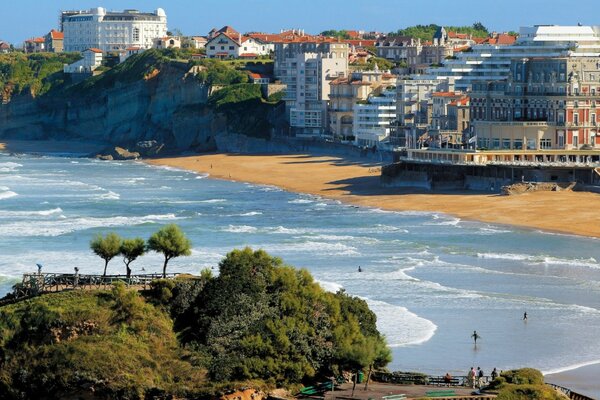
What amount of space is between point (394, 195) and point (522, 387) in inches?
2220

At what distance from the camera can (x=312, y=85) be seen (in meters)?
130

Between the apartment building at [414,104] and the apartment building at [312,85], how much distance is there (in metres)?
12.0

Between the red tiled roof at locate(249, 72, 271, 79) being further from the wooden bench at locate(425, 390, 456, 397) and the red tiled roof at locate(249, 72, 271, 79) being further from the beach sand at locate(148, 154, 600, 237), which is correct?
the wooden bench at locate(425, 390, 456, 397)

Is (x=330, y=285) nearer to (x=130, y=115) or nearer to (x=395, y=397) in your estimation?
(x=395, y=397)

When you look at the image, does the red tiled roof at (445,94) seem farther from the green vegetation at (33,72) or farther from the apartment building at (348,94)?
the green vegetation at (33,72)

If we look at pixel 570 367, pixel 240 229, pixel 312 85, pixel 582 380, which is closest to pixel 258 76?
pixel 312 85

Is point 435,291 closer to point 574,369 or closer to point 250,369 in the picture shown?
point 574,369

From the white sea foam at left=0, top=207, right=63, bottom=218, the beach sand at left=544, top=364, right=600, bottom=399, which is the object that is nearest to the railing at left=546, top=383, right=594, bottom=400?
the beach sand at left=544, top=364, right=600, bottom=399

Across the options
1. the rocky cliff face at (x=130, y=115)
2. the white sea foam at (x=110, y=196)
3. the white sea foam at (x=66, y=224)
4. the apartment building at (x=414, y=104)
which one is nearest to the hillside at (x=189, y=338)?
the white sea foam at (x=66, y=224)

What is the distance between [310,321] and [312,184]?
211 ft

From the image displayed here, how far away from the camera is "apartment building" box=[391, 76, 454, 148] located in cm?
10919

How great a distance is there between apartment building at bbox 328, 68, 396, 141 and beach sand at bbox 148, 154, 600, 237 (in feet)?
20.0

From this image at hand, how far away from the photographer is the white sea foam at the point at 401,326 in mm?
41406

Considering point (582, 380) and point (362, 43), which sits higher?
point (362, 43)
